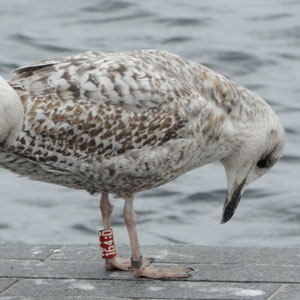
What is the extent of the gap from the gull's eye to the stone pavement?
83cm

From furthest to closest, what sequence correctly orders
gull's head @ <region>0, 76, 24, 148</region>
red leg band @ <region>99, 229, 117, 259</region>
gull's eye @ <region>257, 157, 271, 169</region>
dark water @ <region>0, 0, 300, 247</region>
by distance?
dark water @ <region>0, 0, 300, 247</region> → gull's eye @ <region>257, 157, 271, 169</region> → red leg band @ <region>99, 229, 117, 259</region> → gull's head @ <region>0, 76, 24, 148</region>

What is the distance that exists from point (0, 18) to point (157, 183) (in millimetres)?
15462

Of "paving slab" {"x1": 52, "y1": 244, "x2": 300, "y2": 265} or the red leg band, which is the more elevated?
the red leg band

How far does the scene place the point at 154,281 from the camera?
23.6 ft

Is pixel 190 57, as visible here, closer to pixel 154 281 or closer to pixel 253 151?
pixel 253 151

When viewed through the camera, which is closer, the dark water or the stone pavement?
the stone pavement

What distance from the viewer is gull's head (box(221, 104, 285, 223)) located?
8133 mm

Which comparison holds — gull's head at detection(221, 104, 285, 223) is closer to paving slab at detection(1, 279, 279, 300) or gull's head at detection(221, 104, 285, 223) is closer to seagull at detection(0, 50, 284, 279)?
seagull at detection(0, 50, 284, 279)

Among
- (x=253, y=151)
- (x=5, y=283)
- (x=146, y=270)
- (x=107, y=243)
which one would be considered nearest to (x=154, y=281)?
(x=146, y=270)

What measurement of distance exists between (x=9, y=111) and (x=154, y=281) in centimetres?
176

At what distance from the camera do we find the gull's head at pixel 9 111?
5.90 metres

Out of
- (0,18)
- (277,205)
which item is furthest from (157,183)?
(0,18)

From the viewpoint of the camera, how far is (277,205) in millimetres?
14867

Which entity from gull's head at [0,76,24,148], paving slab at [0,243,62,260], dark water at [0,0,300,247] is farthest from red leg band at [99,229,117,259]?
dark water at [0,0,300,247]
